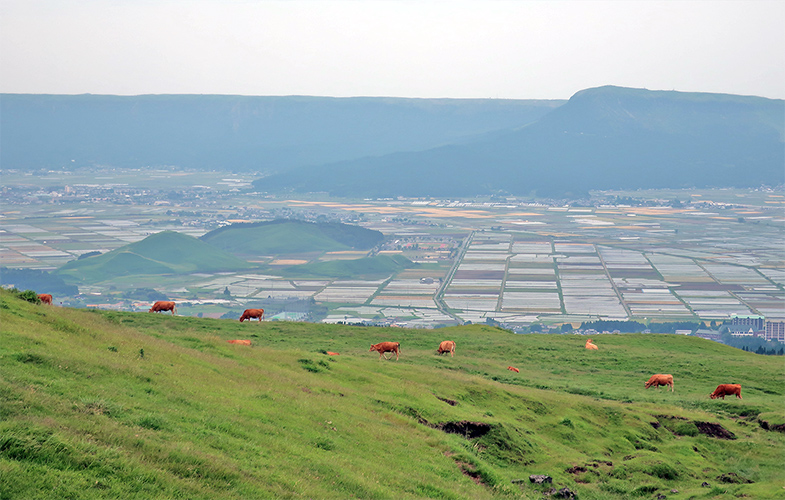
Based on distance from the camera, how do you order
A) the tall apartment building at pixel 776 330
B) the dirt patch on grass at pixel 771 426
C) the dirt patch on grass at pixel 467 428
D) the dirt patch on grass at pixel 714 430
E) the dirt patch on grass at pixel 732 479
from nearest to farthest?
1. the dirt patch on grass at pixel 467 428
2. the dirt patch on grass at pixel 732 479
3. the dirt patch on grass at pixel 714 430
4. the dirt patch on grass at pixel 771 426
5. the tall apartment building at pixel 776 330

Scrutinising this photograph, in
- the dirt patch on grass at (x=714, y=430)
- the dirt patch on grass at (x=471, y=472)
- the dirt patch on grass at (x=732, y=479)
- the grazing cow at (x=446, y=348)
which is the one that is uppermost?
the dirt patch on grass at (x=471, y=472)

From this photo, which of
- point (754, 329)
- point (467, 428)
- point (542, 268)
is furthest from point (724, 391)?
point (542, 268)

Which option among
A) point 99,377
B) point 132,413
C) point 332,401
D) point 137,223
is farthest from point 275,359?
point 137,223

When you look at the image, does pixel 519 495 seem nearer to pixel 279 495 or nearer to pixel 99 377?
pixel 279 495

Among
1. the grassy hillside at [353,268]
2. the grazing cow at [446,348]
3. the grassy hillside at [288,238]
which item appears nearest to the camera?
the grazing cow at [446,348]

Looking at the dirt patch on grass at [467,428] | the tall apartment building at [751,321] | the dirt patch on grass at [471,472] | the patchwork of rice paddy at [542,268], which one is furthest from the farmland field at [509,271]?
the dirt patch on grass at [471,472]

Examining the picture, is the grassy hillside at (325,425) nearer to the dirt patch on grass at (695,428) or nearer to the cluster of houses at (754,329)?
the dirt patch on grass at (695,428)

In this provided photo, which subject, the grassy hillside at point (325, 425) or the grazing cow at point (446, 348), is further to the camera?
the grazing cow at point (446, 348)
